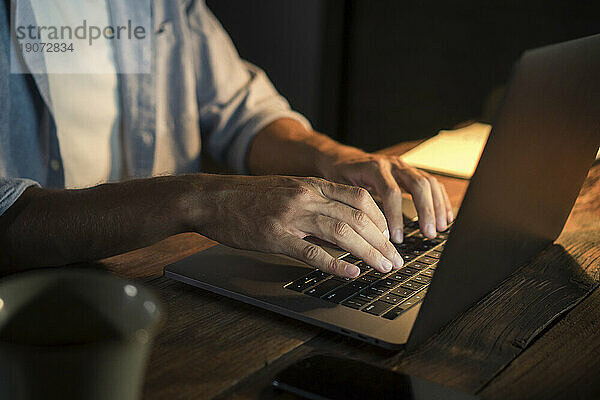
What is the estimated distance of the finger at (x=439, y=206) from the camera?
79cm

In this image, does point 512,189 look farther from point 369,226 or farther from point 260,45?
point 260,45

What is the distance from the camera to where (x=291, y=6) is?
7.36ft

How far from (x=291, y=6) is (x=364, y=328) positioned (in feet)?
6.17

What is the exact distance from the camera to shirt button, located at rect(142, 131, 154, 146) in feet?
4.32

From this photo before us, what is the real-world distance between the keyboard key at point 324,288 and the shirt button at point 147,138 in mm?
804

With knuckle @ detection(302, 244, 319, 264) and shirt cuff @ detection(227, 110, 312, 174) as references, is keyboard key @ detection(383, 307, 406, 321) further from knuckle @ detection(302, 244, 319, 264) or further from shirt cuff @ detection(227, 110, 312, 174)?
shirt cuff @ detection(227, 110, 312, 174)

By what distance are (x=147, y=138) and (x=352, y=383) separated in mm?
969

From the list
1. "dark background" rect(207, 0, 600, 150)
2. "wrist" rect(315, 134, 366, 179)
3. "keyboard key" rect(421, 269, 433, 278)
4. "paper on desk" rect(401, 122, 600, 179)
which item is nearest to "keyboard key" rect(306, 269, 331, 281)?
"keyboard key" rect(421, 269, 433, 278)

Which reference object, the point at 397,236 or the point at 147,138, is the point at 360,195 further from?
the point at 147,138

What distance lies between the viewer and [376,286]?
2.01ft

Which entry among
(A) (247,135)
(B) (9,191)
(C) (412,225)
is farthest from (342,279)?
(A) (247,135)

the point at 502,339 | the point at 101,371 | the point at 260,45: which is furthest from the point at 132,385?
the point at 260,45

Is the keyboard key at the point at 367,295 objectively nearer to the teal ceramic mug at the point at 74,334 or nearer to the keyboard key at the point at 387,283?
the keyboard key at the point at 387,283

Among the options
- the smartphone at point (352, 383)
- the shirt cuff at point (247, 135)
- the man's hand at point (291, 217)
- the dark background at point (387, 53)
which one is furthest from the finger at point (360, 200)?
the dark background at point (387, 53)
